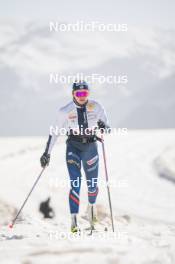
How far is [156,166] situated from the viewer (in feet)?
107

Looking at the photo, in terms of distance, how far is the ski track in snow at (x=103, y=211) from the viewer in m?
5.12

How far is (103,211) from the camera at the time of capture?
1216 centimetres

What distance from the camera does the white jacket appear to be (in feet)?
26.2

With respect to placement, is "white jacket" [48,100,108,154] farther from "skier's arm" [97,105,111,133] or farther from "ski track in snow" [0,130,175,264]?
"ski track in snow" [0,130,175,264]

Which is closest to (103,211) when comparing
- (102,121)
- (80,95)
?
(102,121)

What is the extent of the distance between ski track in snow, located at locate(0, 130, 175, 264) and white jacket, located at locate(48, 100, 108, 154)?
5.67ft

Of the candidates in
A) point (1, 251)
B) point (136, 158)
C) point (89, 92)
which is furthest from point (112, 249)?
point (136, 158)

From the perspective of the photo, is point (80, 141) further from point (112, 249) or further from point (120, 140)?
point (120, 140)

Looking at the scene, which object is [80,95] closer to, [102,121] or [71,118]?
[71,118]

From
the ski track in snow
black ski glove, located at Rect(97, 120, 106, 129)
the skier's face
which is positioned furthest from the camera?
black ski glove, located at Rect(97, 120, 106, 129)

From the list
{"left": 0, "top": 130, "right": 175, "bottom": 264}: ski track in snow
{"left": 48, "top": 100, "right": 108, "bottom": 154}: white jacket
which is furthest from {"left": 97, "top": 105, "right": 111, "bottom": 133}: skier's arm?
{"left": 0, "top": 130, "right": 175, "bottom": 264}: ski track in snow

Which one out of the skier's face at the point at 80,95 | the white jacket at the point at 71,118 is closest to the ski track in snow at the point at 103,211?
the white jacket at the point at 71,118

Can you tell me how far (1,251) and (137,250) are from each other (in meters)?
1.54

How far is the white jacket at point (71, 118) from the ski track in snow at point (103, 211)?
1729 mm
